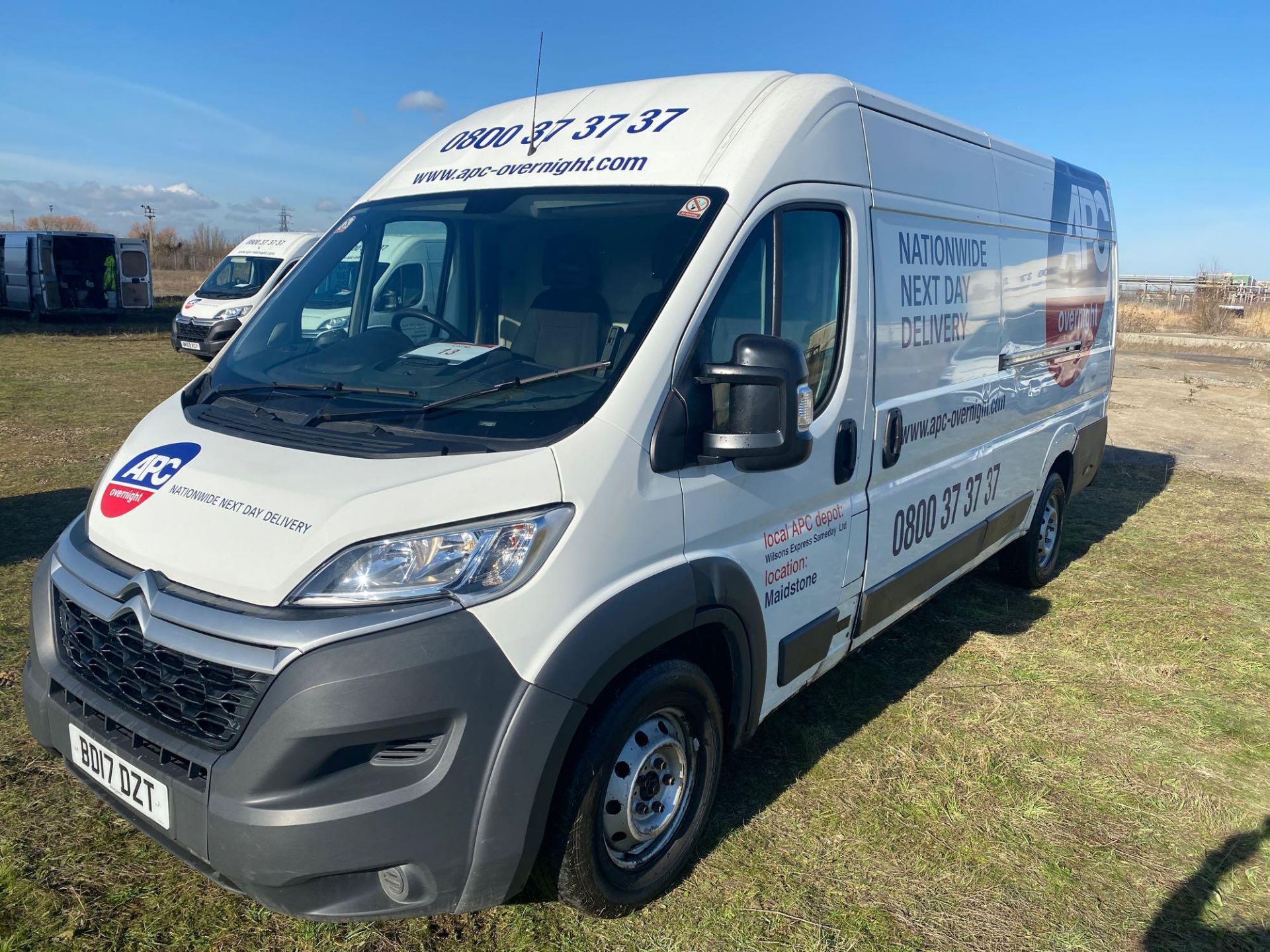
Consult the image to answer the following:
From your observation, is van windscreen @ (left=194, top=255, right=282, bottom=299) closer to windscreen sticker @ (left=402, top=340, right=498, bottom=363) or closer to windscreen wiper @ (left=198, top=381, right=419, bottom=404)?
windscreen wiper @ (left=198, top=381, right=419, bottom=404)

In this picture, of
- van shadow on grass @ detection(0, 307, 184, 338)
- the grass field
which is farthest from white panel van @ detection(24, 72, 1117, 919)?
van shadow on grass @ detection(0, 307, 184, 338)

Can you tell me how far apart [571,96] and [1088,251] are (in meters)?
4.30

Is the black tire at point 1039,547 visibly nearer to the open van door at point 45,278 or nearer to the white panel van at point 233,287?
the white panel van at point 233,287

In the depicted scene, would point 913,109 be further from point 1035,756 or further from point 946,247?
point 1035,756

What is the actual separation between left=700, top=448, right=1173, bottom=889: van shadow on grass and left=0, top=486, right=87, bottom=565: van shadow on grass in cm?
421

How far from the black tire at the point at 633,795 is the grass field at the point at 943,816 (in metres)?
0.15

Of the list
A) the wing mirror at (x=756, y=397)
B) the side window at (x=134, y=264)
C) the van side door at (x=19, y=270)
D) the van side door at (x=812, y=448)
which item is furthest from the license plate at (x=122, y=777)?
the side window at (x=134, y=264)

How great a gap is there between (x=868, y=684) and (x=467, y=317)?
273cm

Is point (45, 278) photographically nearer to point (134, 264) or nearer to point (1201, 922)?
point (134, 264)

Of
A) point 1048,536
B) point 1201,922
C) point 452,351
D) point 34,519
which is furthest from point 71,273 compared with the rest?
point 1201,922

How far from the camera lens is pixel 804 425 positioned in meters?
2.91

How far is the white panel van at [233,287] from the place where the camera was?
16.8 m

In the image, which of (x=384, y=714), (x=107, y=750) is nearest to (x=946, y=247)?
(x=384, y=714)

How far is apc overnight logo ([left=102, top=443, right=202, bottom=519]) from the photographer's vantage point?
103 inches
